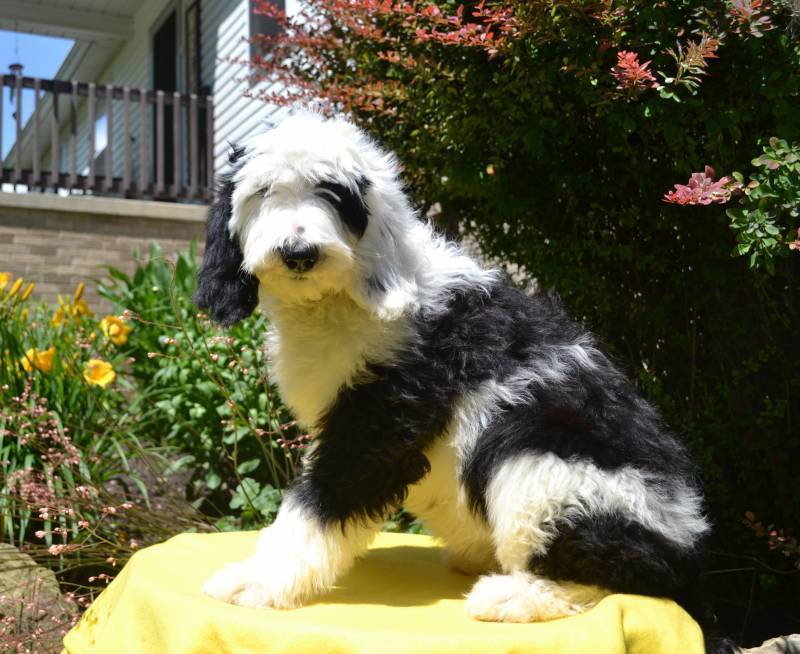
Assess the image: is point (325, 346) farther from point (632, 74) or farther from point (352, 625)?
point (632, 74)

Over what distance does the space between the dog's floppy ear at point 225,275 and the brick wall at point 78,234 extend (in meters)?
7.36

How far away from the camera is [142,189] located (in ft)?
36.9

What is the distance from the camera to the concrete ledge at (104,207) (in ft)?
31.9

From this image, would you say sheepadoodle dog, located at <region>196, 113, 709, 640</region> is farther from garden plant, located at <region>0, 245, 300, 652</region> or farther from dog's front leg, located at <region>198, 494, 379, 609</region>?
garden plant, located at <region>0, 245, 300, 652</region>

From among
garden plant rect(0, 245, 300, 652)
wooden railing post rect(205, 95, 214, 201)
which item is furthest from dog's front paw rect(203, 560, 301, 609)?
wooden railing post rect(205, 95, 214, 201)

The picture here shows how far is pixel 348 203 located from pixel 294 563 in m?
0.93

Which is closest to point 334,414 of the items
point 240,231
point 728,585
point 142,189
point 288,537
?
point 288,537

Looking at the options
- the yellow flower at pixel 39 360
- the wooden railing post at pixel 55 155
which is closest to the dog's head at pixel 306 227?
the yellow flower at pixel 39 360

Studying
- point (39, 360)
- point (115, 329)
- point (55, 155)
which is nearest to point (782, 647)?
point (39, 360)

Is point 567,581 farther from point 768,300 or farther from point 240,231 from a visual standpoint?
point 768,300

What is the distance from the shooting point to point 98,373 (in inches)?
189

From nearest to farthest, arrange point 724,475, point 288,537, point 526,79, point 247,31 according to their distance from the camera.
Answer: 1. point 288,537
2. point 526,79
3. point 724,475
4. point 247,31

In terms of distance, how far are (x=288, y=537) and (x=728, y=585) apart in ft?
7.63

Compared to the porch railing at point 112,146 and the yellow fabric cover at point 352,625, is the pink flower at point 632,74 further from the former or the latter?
the porch railing at point 112,146
